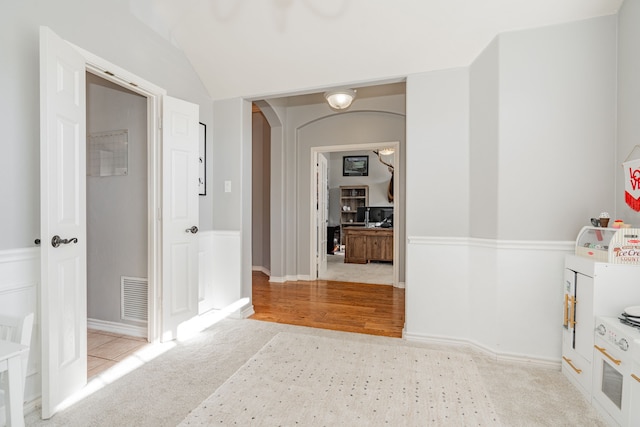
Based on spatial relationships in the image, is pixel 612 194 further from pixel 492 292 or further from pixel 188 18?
pixel 188 18

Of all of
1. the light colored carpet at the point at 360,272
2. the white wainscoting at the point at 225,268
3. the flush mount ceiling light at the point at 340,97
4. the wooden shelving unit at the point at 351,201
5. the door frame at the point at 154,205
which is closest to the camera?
the door frame at the point at 154,205

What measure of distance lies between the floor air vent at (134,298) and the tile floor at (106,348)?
0.61 ft

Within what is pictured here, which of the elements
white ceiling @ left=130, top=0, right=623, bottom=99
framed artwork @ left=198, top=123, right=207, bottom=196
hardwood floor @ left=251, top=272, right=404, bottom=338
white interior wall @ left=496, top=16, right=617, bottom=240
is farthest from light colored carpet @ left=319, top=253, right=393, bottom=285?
white ceiling @ left=130, top=0, right=623, bottom=99

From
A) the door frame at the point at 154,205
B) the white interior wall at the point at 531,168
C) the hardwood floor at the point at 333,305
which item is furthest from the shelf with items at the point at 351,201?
the door frame at the point at 154,205

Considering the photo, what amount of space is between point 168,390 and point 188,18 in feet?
9.65

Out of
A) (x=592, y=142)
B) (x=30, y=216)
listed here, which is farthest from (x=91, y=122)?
(x=592, y=142)

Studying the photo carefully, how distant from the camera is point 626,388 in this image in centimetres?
152

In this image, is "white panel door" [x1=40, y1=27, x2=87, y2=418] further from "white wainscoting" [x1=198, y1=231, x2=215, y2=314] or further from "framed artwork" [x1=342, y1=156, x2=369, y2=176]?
"framed artwork" [x1=342, y1=156, x2=369, y2=176]

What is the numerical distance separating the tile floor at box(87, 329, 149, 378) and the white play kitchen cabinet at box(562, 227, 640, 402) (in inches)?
127

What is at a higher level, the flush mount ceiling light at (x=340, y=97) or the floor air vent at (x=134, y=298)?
the flush mount ceiling light at (x=340, y=97)

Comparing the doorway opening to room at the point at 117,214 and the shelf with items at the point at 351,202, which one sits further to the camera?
the shelf with items at the point at 351,202

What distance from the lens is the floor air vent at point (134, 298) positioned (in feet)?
9.15

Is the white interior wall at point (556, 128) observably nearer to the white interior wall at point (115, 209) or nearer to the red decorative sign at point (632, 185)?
the red decorative sign at point (632, 185)

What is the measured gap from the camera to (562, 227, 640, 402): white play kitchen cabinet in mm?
1776
